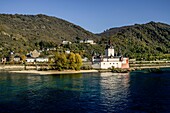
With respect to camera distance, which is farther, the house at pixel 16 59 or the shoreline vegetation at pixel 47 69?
the house at pixel 16 59

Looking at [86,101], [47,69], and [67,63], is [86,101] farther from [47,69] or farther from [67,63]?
[47,69]

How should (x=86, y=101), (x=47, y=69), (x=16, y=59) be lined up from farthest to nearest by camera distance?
(x=16, y=59)
(x=47, y=69)
(x=86, y=101)

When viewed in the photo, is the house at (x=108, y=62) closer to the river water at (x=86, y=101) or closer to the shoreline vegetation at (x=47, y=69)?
the shoreline vegetation at (x=47, y=69)

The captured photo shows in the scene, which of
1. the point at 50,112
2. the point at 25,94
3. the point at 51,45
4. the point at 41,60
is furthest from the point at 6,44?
the point at 50,112

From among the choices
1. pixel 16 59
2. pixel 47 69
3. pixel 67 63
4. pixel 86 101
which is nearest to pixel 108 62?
pixel 67 63

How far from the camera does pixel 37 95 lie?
Result: 148ft

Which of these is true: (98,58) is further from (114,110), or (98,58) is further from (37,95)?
(114,110)

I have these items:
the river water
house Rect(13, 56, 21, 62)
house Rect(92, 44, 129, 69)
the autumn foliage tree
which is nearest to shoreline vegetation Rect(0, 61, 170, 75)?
the autumn foliage tree

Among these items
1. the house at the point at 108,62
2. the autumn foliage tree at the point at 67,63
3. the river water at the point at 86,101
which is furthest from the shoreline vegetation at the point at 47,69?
the river water at the point at 86,101

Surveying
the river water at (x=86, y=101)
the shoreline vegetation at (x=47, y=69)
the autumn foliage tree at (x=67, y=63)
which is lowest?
the river water at (x=86, y=101)

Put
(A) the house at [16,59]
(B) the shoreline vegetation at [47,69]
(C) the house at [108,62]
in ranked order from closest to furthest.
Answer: (B) the shoreline vegetation at [47,69]
(C) the house at [108,62]
(A) the house at [16,59]

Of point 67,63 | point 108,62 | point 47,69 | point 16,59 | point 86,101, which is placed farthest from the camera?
point 16,59

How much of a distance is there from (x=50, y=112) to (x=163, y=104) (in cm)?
1522

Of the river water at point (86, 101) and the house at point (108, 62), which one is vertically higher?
the house at point (108, 62)
